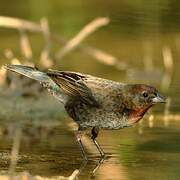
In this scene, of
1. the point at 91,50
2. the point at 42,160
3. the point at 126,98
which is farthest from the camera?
the point at 91,50

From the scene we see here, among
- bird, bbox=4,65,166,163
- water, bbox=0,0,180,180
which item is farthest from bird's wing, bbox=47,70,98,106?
water, bbox=0,0,180,180

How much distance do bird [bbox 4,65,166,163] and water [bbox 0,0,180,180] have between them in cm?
26

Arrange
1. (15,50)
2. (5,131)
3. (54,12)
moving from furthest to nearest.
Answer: (54,12)
(15,50)
(5,131)

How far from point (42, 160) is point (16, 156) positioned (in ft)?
0.79

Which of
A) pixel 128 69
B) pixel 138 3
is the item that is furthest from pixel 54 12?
pixel 128 69

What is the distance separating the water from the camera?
26.8 ft

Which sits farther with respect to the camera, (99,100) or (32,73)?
(32,73)

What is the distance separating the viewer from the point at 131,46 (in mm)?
15141

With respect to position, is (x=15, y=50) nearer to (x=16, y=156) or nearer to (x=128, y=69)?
(x=128, y=69)

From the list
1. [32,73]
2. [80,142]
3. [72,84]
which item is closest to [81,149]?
[80,142]

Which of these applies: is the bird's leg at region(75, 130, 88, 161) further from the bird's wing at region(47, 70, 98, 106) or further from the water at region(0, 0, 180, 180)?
the bird's wing at region(47, 70, 98, 106)

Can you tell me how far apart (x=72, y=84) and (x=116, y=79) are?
3.68 metres

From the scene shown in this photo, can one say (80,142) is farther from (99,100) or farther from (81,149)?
(99,100)

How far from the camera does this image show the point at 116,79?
12648 mm
